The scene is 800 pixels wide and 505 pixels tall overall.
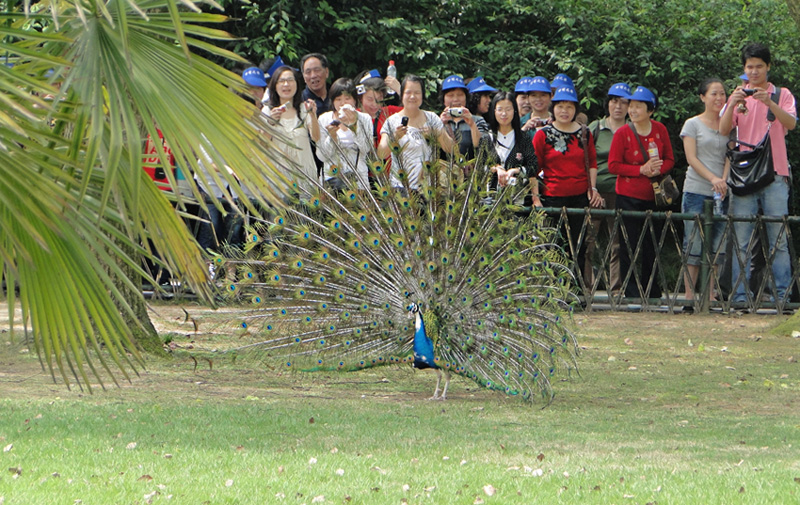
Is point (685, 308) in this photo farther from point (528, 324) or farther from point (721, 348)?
point (528, 324)

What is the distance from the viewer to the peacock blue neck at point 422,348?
747cm

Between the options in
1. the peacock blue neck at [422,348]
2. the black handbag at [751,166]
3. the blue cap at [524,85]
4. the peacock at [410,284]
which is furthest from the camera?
the blue cap at [524,85]

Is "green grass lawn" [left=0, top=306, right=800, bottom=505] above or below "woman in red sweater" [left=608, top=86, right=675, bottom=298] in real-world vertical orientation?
below

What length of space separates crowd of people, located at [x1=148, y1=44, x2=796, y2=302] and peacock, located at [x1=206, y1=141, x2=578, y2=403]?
7.44 ft

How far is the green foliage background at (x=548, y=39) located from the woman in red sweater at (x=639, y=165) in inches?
113

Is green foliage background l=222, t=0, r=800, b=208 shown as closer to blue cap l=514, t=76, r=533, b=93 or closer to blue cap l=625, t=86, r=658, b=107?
blue cap l=514, t=76, r=533, b=93

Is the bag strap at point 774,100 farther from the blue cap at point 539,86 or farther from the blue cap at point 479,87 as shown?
the blue cap at point 479,87

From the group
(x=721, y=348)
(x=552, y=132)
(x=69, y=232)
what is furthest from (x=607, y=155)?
(x=69, y=232)

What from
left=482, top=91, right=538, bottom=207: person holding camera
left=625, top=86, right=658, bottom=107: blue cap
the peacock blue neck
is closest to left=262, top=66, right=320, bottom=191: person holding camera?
left=482, top=91, right=538, bottom=207: person holding camera

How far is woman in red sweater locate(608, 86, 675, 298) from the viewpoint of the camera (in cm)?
1216

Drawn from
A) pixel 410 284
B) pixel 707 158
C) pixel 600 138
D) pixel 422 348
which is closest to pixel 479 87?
pixel 600 138

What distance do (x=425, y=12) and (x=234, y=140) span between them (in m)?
12.6

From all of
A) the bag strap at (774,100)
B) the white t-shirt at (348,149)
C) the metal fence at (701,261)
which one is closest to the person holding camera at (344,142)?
the white t-shirt at (348,149)

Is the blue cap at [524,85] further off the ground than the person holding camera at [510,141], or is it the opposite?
the blue cap at [524,85]
